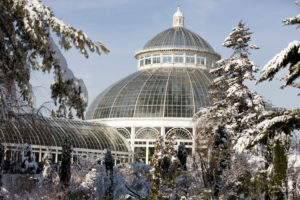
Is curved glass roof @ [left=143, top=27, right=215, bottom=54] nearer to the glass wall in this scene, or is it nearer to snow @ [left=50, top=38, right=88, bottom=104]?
the glass wall

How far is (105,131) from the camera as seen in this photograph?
52.0 metres

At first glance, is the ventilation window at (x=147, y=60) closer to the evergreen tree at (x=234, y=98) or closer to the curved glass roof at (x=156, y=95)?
the curved glass roof at (x=156, y=95)

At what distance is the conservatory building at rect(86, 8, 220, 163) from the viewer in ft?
167

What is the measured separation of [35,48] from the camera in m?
11.3

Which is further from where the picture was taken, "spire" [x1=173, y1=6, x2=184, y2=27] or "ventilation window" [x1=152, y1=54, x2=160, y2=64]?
"spire" [x1=173, y1=6, x2=184, y2=27]

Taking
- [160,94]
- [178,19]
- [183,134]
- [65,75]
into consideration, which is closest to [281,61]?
[65,75]

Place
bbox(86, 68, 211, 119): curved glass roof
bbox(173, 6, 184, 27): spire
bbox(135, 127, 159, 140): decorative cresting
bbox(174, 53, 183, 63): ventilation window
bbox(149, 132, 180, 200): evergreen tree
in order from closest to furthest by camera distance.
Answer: bbox(149, 132, 180, 200): evergreen tree < bbox(135, 127, 159, 140): decorative cresting < bbox(86, 68, 211, 119): curved glass roof < bbox(174, 53, 183, 63): ventilation window < bbox(173, 6, 184, 27): spire

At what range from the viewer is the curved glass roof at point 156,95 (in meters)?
51.5

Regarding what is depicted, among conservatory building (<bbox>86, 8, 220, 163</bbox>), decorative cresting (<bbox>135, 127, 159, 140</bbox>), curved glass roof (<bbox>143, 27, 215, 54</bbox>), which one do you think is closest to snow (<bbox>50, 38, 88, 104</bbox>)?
conservatory building (<bbox>86, 8, 220, 163</bbox>)

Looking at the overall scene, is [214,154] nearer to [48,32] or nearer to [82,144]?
[48,32]

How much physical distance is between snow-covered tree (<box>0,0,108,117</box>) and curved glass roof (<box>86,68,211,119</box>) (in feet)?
132

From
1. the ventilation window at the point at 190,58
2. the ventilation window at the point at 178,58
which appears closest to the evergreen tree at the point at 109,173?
the ventilation window at the point at 178,58

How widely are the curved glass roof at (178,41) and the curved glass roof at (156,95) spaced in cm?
389

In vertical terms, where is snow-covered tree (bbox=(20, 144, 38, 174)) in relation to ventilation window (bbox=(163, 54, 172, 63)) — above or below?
below
